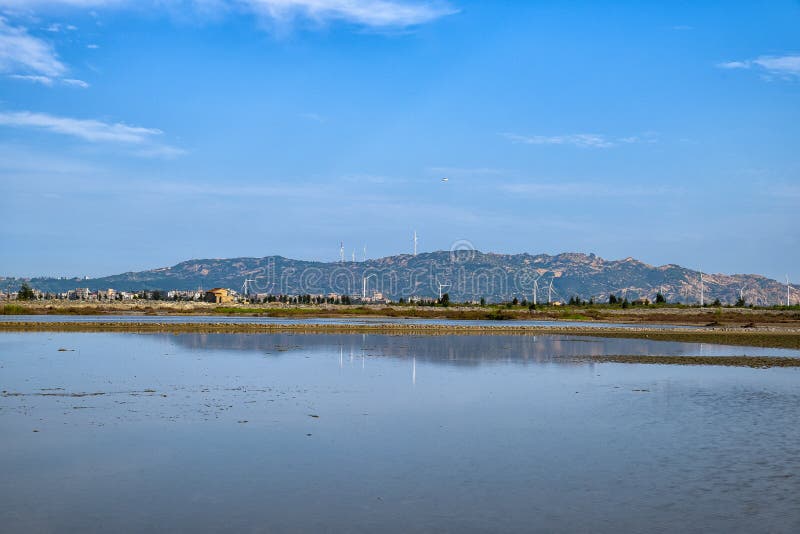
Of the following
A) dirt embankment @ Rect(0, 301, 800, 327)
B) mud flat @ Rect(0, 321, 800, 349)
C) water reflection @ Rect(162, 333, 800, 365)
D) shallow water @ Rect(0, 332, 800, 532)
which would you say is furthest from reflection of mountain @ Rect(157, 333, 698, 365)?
dirt embankment @ Rect(0, 301, 800, 327)

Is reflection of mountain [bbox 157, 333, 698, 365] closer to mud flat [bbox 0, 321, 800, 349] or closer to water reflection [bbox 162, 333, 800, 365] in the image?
water reflection [bbox 162, 333, 800, 365]

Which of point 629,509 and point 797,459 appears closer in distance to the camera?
point 629,509

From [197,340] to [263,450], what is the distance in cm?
3612

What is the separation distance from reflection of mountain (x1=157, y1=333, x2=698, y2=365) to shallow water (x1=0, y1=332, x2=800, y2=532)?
8927 millimetres

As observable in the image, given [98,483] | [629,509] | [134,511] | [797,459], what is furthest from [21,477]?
[797,459]

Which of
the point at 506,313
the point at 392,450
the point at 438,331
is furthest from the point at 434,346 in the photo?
the point at 506,313

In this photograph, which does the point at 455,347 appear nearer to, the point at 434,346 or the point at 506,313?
the point at 434,346

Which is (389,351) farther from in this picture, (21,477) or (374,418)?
(21,477)

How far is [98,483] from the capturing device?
499 inches

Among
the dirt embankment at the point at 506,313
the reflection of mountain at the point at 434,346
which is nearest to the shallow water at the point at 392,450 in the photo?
the reflection of mountain at the point at 434,346

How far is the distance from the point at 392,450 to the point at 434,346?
1255 inches

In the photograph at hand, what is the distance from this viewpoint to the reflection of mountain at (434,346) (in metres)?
40.1

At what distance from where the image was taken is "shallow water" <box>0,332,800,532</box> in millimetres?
11148

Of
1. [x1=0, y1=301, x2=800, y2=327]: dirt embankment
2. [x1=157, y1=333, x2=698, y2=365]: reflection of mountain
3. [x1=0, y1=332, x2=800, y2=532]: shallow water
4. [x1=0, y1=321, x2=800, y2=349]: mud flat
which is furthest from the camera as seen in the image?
[x1=0, y1=301, x2=800, y2=327]: dirt embankment
